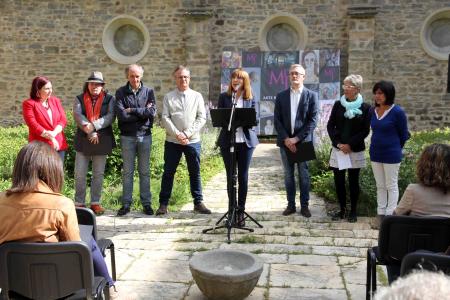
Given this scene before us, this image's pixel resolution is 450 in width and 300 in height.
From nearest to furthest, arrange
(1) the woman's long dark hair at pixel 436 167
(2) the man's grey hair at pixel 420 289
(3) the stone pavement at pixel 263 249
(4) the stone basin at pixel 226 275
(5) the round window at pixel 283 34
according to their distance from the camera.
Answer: (2) the man's grey hair at pixel 420 289 < (1) the woman's long dark hair at pixel 436 167 < (4) the stone basin at pixel 226 275 < (3) the stone pavement at pixel 263 249 < (5) the round window at pixel 283 34

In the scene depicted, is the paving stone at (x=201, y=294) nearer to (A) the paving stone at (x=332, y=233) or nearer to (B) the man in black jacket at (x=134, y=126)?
(A) the paving stone at (x=332, y=233)

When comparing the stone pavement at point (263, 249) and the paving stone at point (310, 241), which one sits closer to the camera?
the stone pavement at point (263, 249)

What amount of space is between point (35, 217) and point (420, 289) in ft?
6.66

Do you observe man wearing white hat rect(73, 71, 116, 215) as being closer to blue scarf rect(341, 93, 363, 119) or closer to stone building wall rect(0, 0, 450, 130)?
blue scarf rect(341, 93, 363, 119)

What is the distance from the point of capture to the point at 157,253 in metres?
4.43

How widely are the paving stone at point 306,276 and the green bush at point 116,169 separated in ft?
8.35

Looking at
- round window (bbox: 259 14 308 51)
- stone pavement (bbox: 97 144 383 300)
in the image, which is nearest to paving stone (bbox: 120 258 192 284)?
stone pavement (bbox: 97 144 383 300)

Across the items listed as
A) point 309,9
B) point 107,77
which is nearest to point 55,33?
point 107,77

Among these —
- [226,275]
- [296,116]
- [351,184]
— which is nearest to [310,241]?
[351,184]

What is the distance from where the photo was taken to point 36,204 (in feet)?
8.16

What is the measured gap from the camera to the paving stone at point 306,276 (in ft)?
12.1

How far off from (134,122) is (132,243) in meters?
1.60

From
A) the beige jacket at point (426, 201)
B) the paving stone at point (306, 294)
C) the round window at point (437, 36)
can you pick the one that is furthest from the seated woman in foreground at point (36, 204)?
the round window at point (437, 36)

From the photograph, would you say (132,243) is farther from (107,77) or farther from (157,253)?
(107,77)
